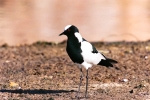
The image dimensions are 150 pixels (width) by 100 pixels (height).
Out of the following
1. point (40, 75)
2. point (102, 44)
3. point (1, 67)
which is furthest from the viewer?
point (102, 44)

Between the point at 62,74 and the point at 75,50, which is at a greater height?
the point at 75,50

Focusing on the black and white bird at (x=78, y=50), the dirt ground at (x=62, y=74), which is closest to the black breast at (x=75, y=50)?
the black and white bird at (x=78, y=50)

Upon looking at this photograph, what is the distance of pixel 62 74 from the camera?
24.3 ft

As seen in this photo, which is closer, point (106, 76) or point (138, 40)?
point (106, 76)

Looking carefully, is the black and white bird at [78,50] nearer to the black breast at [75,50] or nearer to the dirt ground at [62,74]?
the black breast at [75,50]

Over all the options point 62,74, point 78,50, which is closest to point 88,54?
point 78,50

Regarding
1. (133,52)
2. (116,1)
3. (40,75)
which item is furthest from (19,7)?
(40,75)

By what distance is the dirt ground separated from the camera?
6.26 m

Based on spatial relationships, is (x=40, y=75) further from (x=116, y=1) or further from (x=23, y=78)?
(x=116, y=1)

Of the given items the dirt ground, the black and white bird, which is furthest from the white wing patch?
the dirt ground

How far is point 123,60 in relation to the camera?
27.6ft

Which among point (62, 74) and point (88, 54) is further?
point (62, 74)

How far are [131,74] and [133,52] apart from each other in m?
1.79

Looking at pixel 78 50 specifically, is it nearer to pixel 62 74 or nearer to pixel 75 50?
pixel 75 50
